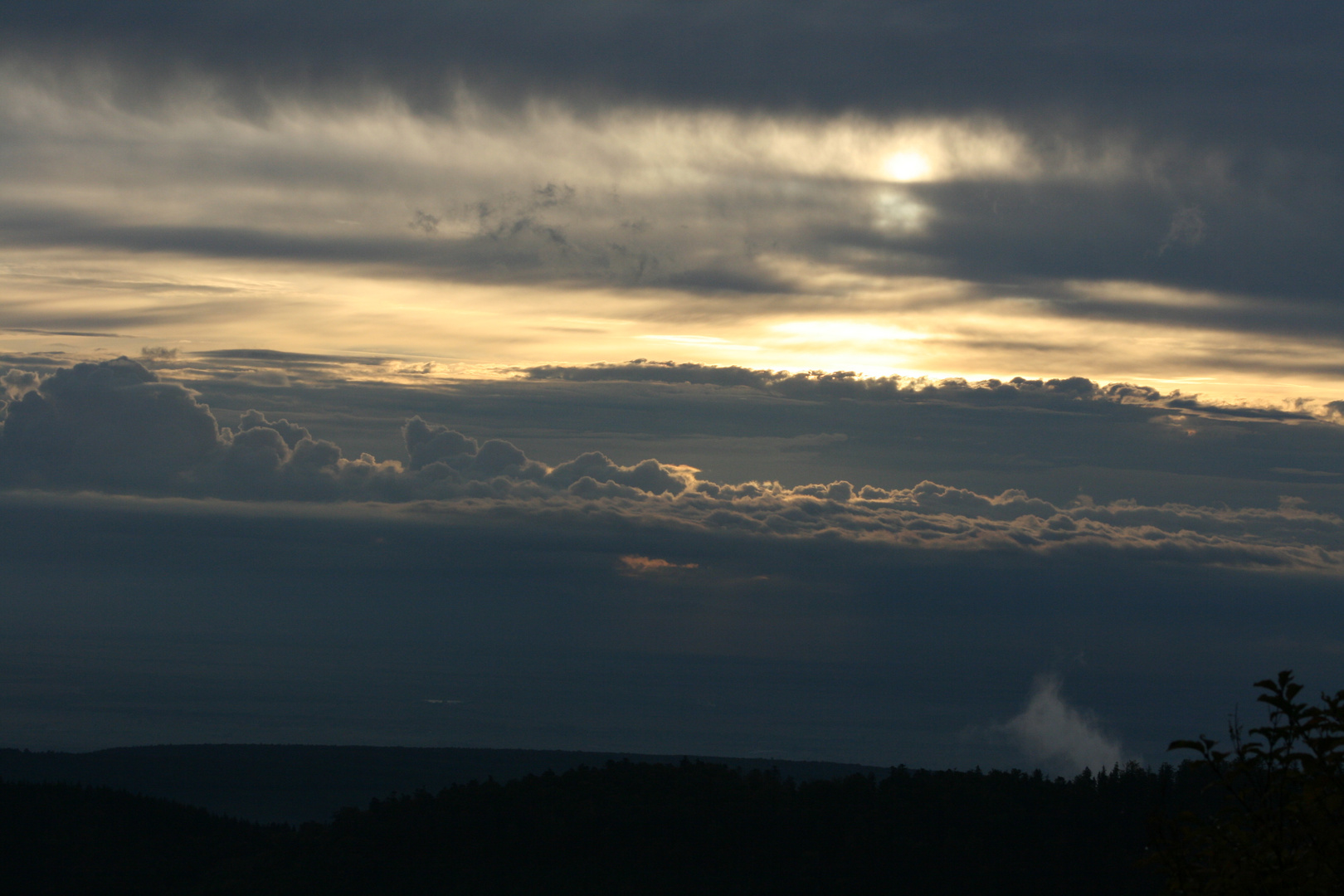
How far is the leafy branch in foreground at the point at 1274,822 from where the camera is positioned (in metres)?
13.6

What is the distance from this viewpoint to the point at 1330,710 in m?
14.8

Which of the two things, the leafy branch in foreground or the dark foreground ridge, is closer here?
the leafy branch in foreground

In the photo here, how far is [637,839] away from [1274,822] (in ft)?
Answer: 546

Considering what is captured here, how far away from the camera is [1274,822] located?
1448 cm

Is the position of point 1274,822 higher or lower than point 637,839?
higher

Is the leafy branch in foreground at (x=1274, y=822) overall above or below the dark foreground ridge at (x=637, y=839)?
above

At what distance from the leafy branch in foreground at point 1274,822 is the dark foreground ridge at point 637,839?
13798 centimetres

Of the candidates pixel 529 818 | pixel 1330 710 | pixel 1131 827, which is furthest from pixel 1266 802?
pixel 529 818

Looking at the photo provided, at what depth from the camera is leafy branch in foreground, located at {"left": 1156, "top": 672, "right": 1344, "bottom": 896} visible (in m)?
13.6

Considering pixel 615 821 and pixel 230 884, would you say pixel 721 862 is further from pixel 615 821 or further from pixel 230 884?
pixel 230 884

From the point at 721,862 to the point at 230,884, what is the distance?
65.3 m

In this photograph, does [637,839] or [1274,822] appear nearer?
[1274,822]

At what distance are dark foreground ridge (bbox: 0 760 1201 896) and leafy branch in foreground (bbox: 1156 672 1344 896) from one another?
137979mm

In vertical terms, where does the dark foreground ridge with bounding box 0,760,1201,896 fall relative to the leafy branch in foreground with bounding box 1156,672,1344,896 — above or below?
below
